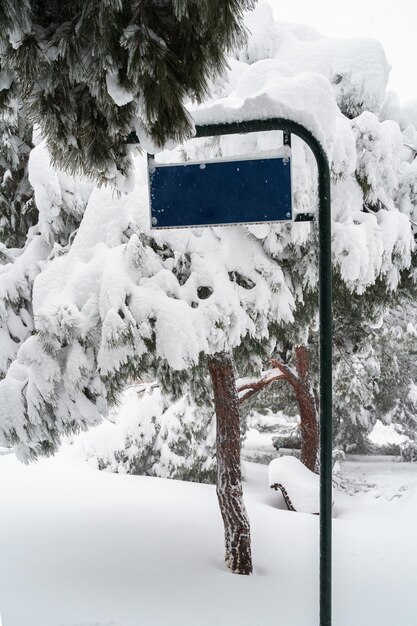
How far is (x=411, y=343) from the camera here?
531 inches

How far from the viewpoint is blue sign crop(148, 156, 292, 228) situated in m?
2.27

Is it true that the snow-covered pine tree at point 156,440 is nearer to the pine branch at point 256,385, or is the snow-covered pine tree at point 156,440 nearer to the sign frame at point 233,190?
the pine branch at point 256,385

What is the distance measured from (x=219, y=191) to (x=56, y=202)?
3.77 metres

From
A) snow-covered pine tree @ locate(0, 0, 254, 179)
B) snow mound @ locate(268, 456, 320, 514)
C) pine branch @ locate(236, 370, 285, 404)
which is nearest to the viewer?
snow-covered pine tree @ locate(0, 0, 254, 179)

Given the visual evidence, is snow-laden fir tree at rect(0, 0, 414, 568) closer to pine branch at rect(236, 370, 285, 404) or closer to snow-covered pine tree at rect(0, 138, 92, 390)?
snow-covered pine tree at rect(0, 138, 92, 390)

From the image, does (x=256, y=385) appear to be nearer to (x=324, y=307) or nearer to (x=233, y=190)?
(x=324, y=307)

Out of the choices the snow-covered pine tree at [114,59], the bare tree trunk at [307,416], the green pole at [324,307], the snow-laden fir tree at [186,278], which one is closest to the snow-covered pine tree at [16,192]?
the snow-laden fir tree at [186,278]

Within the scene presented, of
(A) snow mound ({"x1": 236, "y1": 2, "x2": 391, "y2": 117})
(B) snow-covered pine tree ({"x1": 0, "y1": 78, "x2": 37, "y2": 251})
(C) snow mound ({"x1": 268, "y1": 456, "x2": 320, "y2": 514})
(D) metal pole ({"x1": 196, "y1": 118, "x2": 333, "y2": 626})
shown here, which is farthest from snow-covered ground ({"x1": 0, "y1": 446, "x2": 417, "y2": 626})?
(A) snow mound ({"x1": 236, "y1": 2, "x2": 391, "y2": 117})

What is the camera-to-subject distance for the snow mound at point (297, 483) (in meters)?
9.92

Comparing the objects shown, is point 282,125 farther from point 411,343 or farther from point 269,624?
point 411,343

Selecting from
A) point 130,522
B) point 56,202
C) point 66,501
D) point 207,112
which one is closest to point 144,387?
point 66,501

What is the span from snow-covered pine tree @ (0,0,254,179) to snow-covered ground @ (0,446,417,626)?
4191 mm

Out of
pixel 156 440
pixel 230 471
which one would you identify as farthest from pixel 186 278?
pixel 156 440

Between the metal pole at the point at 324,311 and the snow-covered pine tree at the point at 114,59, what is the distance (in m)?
0.31
